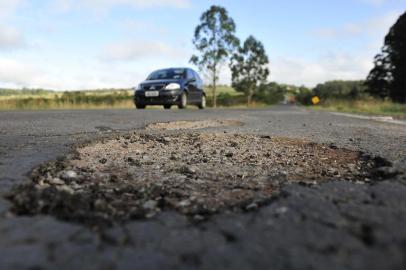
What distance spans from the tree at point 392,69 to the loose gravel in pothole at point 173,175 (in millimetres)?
36137

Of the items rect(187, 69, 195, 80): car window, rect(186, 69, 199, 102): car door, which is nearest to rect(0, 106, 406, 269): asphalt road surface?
rect(186, 69, 199, 102): car door

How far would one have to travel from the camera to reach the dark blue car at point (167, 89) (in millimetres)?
11961

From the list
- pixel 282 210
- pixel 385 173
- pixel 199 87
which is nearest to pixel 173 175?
pixel 282 210

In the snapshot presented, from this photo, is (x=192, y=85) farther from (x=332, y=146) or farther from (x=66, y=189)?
(x=66, y=189)

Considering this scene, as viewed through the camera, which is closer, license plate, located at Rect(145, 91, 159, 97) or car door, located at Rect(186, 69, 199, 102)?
license plate, located at Rect(145, 91, 159, 97)

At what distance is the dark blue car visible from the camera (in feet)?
39.2

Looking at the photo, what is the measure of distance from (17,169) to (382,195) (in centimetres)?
210

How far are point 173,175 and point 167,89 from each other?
9.64 meters

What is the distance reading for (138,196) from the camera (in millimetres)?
1921

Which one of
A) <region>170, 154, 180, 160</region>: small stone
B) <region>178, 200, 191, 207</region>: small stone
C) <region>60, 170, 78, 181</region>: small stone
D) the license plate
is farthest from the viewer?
the license plate

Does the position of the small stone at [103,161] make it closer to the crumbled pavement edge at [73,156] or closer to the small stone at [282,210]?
the crumbled pavement edge at [73,156]

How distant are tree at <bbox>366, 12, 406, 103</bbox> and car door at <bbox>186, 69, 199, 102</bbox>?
28245mm

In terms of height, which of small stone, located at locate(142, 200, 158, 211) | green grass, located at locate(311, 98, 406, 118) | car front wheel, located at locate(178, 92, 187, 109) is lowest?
green grass, located at locate(311, 98, 406, 118)

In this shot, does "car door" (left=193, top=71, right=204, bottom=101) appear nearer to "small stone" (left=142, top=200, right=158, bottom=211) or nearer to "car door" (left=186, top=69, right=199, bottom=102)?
"car door" (left=186, top=69, right=199, bottom=102)
